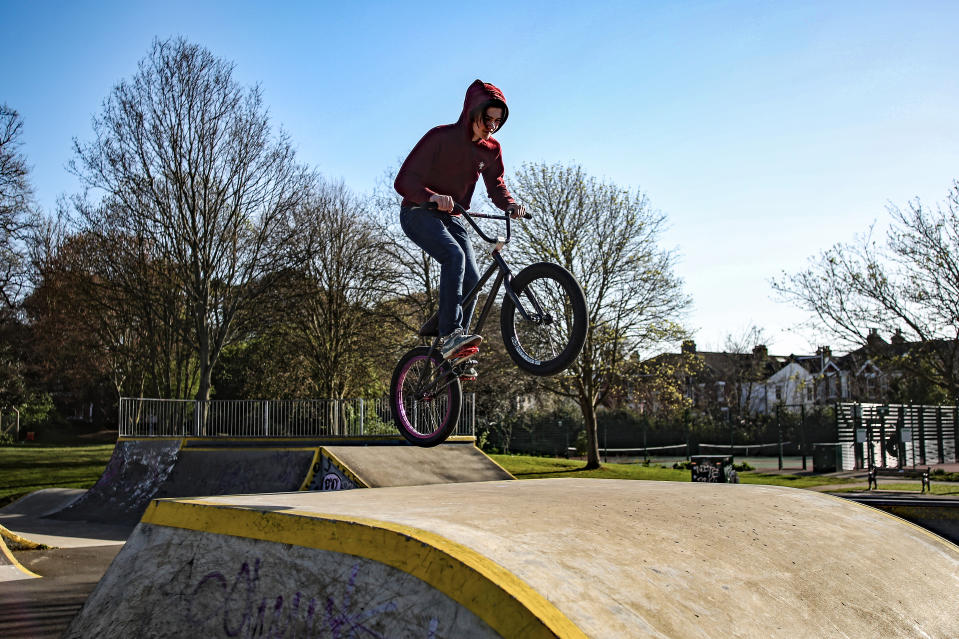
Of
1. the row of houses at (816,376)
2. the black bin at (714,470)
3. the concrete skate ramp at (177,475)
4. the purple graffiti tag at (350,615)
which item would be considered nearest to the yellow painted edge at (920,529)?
the purple graffiti tag at (350,615)

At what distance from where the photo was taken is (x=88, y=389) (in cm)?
4756

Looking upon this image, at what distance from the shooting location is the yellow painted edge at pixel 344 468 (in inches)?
382

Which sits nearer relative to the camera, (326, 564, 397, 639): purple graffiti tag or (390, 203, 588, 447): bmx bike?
(326, 564, 397, 639): purple graffiti tag

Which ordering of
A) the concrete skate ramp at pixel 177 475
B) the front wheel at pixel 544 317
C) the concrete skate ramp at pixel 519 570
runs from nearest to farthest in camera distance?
the concrete skate ramp at pixel 519 570 < the front wheel at pixel 544 317 < the concrete skate ramp at pixel 177 475

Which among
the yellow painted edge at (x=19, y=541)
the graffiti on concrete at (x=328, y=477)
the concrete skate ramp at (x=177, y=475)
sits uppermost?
the graffiti on concrete at (x=328, y=477)

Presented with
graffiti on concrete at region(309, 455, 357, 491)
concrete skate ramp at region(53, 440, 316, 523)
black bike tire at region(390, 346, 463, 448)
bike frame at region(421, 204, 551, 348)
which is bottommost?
concrete skate ramp at region(53, 440, 316, 523)

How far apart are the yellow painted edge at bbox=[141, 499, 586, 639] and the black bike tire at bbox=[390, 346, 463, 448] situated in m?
1.65

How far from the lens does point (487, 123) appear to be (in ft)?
18.2

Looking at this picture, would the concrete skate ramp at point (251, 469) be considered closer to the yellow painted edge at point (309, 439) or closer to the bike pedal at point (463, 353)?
the yellow painted edge at point (309, 439)

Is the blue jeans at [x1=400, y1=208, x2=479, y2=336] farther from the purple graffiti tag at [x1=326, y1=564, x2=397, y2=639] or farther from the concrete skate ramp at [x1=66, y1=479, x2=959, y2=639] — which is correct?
the purple graffiti tag at [x1=326, y1=564, x2=397, y2=639]

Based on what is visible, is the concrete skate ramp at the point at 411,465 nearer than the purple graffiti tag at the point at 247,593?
No

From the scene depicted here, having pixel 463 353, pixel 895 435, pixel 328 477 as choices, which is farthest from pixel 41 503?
pixel 895 435

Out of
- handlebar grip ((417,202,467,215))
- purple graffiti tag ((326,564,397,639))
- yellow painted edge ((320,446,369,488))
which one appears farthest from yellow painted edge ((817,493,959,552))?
yellow painted edge ((320,446,369,488))

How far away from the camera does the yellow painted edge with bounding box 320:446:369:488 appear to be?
970 cm
